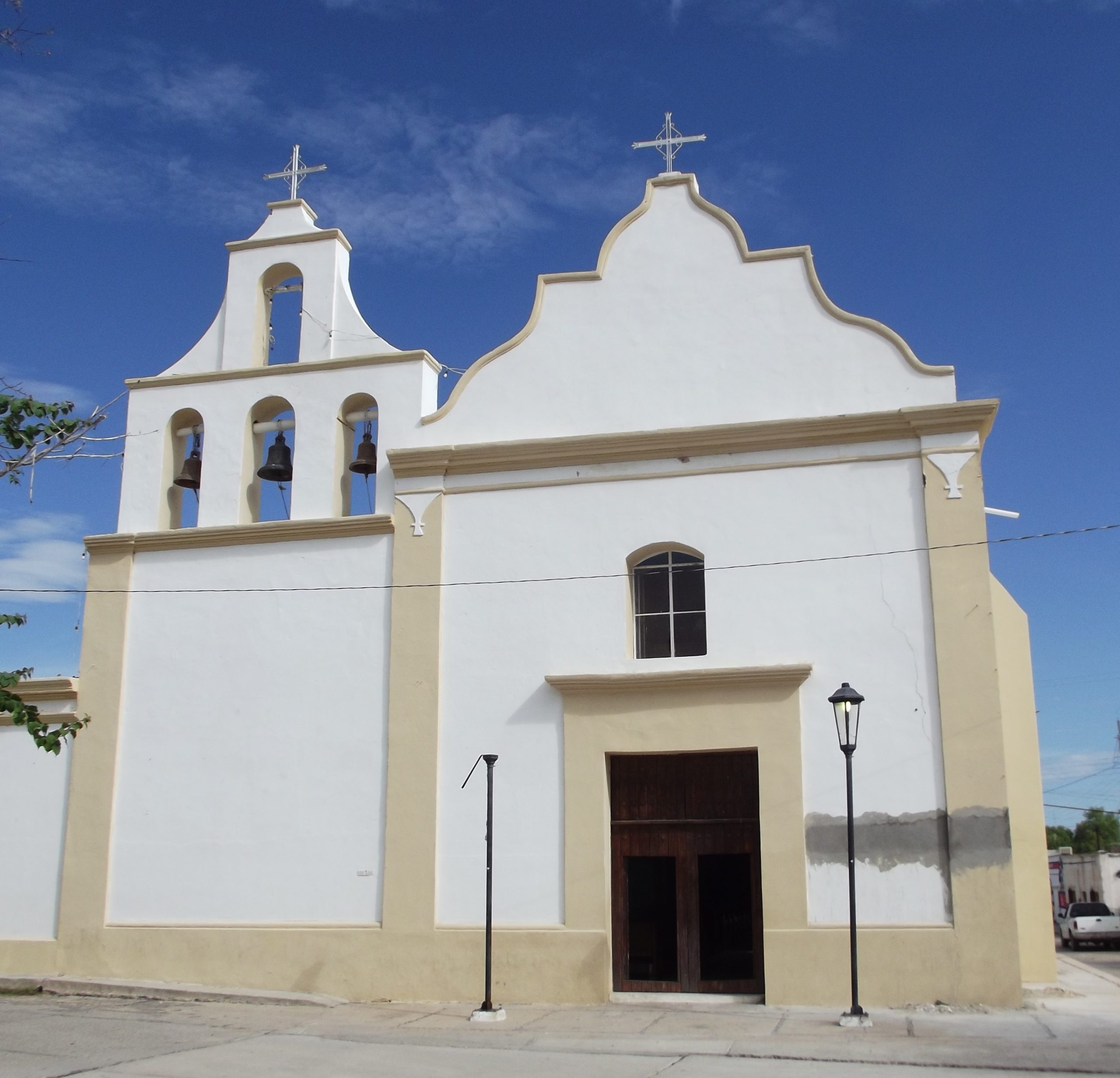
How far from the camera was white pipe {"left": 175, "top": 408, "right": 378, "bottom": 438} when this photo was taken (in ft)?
54.5

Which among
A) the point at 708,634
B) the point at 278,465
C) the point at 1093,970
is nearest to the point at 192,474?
the point at 278,465

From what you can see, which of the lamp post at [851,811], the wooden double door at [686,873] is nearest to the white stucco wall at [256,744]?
the wooden double door at [686,873]

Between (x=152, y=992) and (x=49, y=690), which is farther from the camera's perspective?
(x=49, y=690)

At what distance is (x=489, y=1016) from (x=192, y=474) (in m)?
8.17

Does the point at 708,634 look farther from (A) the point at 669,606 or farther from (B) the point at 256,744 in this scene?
(B) the point at 256,744

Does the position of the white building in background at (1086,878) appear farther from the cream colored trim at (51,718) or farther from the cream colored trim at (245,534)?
the cream colored trim at (51,718)

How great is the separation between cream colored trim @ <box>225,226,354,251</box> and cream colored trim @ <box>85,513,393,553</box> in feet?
13.0

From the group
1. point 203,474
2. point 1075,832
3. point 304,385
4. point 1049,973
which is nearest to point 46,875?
point 203,474

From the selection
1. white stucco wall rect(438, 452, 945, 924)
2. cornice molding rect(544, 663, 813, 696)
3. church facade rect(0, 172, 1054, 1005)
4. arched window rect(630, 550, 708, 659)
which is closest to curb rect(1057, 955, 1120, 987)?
church facade rect(0, 172, 1054, 1005)

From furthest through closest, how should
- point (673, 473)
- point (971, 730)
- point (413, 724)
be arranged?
point (673, 473) < point (413, 724) < point (971, 730)

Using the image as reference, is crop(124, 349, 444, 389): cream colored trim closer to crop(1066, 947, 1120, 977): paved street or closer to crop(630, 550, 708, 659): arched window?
crop(630, 550, 708, 659): arched window

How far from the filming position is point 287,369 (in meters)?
16.7

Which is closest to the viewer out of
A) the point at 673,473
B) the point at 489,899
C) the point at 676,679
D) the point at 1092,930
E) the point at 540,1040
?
the point at 540,1040

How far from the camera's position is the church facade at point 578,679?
13.7 meters
